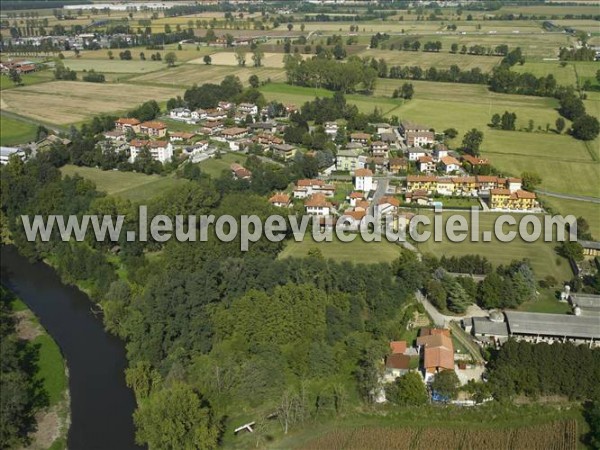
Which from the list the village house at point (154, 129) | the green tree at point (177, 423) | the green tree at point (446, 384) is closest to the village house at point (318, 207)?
the green tree at point (446, 384)

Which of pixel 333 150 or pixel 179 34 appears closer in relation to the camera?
pixel 333 150

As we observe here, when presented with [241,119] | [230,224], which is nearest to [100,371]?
[230,224]

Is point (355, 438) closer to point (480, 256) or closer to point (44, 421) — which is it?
point (44, 421)

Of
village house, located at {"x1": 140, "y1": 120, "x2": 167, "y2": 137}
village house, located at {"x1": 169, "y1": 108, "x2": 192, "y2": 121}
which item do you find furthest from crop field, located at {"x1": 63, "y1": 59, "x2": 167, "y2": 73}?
village house, located at {"x1": 140, "y1": 120, "x2": 167, "y2": 137}

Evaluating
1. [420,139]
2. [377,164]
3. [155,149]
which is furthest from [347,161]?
[155,149]

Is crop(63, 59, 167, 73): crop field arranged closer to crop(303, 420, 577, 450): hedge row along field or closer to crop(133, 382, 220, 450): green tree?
crop(133, 382, 220, 450): green tree

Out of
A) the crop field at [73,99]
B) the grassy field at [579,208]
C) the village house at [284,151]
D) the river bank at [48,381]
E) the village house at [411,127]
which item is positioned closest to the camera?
the river bank at [48,381]

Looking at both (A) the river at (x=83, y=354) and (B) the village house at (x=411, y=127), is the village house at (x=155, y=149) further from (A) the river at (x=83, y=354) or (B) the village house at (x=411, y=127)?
(B) the village house at (x=411, y=127)
